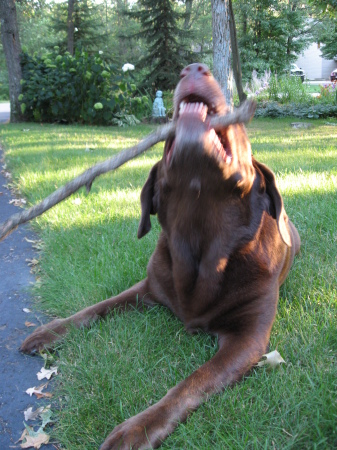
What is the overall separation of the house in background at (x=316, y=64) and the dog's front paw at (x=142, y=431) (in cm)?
5147

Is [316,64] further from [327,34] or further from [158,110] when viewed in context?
[158,110]

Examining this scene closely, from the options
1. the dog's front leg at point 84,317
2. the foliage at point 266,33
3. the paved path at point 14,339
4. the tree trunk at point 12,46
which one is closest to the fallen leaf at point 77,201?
the paved path at point 14,339

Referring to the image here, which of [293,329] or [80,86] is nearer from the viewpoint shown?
[293,329]

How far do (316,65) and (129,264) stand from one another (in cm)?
5261

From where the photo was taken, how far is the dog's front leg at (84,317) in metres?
2.20

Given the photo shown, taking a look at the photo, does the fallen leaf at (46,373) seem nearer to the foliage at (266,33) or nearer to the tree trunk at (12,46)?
the tree trunk at (12,46)

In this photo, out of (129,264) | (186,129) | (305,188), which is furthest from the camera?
(305,188)

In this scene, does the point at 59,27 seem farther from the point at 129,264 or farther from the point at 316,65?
the point at 316,65

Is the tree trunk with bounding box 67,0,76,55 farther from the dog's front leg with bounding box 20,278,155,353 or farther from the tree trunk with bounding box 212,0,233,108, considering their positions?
the dog's front leg with bounding box 20,278,155,353

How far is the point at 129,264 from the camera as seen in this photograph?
2.92m

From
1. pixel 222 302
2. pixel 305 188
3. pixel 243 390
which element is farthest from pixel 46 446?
pixel 305 188

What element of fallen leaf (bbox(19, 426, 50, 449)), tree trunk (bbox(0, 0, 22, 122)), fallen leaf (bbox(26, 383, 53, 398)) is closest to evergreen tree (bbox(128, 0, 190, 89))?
tree trunk (bbox(0, 0, 22, 122))

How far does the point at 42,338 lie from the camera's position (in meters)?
2.21

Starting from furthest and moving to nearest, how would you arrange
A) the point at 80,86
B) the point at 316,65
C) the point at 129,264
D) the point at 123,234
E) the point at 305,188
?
1. the point at 316,65
2. the point at 80,86
3. the point at 305,188
4. the point at 123,234
5. the point at 129,264
